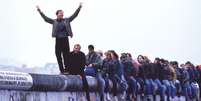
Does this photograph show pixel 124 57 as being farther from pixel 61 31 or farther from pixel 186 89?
pixel 186 89

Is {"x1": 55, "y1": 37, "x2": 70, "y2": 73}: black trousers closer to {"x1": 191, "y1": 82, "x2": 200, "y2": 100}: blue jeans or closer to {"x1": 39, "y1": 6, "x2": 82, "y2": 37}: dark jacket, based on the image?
{"x1": 39, "y1": 6, "x2": 82, "y2": 37}: dark jacket

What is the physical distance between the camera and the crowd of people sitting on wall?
22.3 meters

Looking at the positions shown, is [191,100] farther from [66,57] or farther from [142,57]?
[66,57]

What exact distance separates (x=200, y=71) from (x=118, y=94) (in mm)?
9924

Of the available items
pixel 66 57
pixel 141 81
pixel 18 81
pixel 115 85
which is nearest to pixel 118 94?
pixel 115 85

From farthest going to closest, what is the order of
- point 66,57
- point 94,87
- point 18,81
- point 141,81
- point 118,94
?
point 141,81 → point 118,94 → point 94,87 → point 66,57 → point 18,81

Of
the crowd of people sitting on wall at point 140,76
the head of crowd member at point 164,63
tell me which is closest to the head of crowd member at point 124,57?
the crowd of people sitting on wall at point 140,76

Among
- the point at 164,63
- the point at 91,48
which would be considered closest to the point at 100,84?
the point at 91,48

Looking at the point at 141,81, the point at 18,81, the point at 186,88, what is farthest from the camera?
the point at 186,88

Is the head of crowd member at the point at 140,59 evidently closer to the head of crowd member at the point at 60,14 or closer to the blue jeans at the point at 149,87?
the blue jeans at the point at 149,87

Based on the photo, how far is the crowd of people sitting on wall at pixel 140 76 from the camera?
22.3m

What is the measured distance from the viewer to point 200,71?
3278cm

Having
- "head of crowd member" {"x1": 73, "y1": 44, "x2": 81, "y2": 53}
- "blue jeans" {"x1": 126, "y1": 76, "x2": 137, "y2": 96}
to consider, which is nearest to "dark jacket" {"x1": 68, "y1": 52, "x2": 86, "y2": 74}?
"head of crowd member" {"x1": 73, "y1": 44, "x2": 81, "y2": 53}

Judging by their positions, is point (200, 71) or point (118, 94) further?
point (200, 71)
